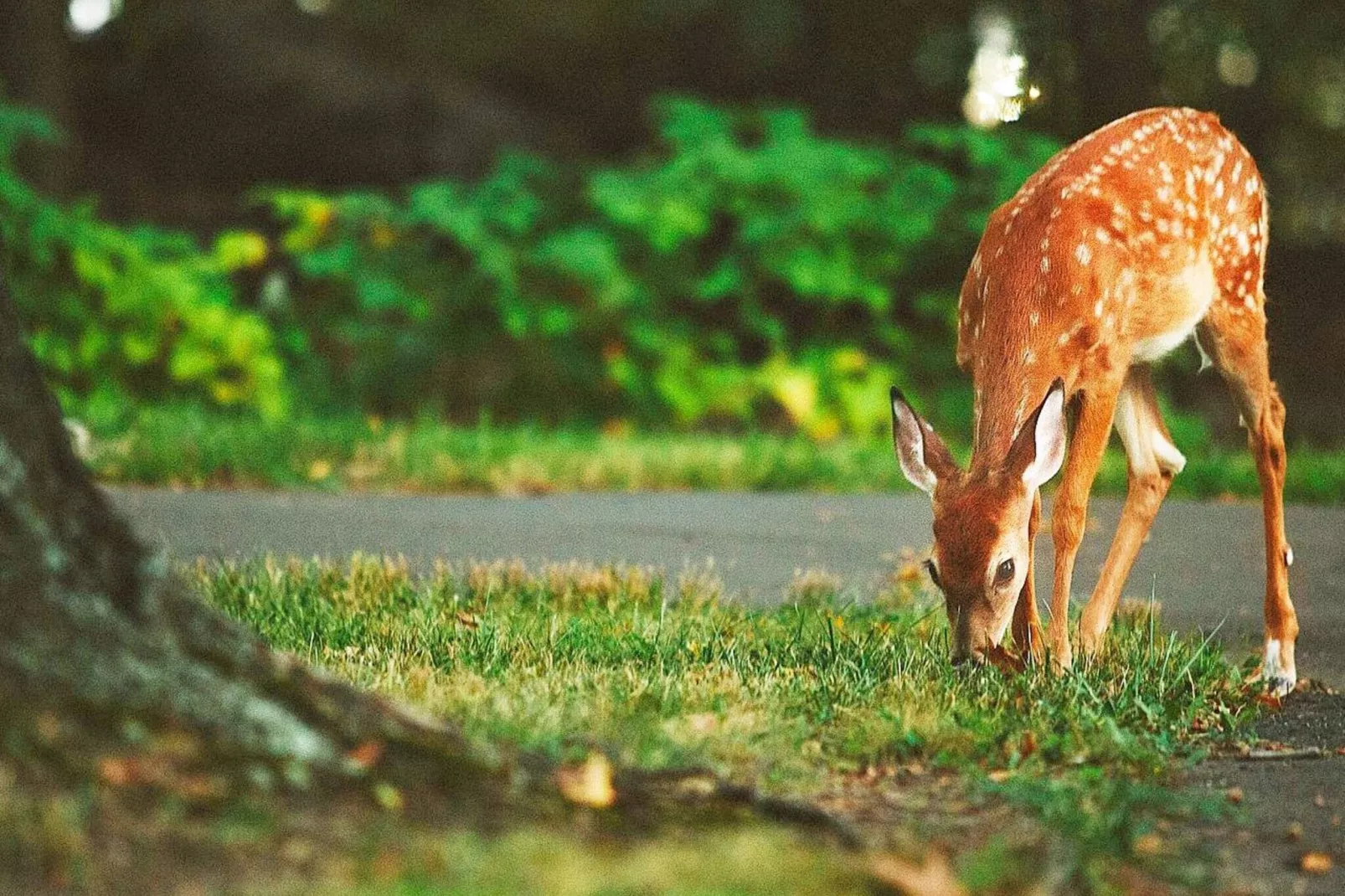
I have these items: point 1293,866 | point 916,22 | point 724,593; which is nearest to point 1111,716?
point 1293,866

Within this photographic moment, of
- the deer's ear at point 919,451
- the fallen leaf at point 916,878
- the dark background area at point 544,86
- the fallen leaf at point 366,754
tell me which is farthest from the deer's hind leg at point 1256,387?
the dark background area at point 544,86

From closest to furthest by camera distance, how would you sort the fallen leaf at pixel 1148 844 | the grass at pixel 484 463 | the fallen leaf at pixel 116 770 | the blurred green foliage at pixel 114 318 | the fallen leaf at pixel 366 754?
the fallen leaf at pixel 116 770
the fallen leaf at pixel 366 754
the fallen leaf at pixel 1148 844
the grass at pixel 484 463
the blurred green foliage at pixel 114 318

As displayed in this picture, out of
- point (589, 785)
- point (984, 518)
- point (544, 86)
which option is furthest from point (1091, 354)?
point (544, 86)

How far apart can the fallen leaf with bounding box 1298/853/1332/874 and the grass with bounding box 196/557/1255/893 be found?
242 mm

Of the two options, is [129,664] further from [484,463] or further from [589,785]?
[484,463]

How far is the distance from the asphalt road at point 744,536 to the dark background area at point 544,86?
513cm

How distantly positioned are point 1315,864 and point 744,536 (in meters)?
4.07

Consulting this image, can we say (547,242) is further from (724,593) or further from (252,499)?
(724,593)

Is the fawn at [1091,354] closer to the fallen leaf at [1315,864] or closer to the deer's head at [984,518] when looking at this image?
the deer's head at [984,518]

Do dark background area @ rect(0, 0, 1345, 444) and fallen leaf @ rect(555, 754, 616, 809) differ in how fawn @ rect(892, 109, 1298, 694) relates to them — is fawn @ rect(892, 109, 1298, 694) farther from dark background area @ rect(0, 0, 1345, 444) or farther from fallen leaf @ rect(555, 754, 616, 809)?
dark background area @ rect(0, 0, 1345, 444)

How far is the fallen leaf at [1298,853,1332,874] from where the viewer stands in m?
3.53

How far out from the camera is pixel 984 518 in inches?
185

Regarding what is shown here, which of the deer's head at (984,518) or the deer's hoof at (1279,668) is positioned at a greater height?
the deer's head at (984,518)

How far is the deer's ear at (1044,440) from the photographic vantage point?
4.75m
